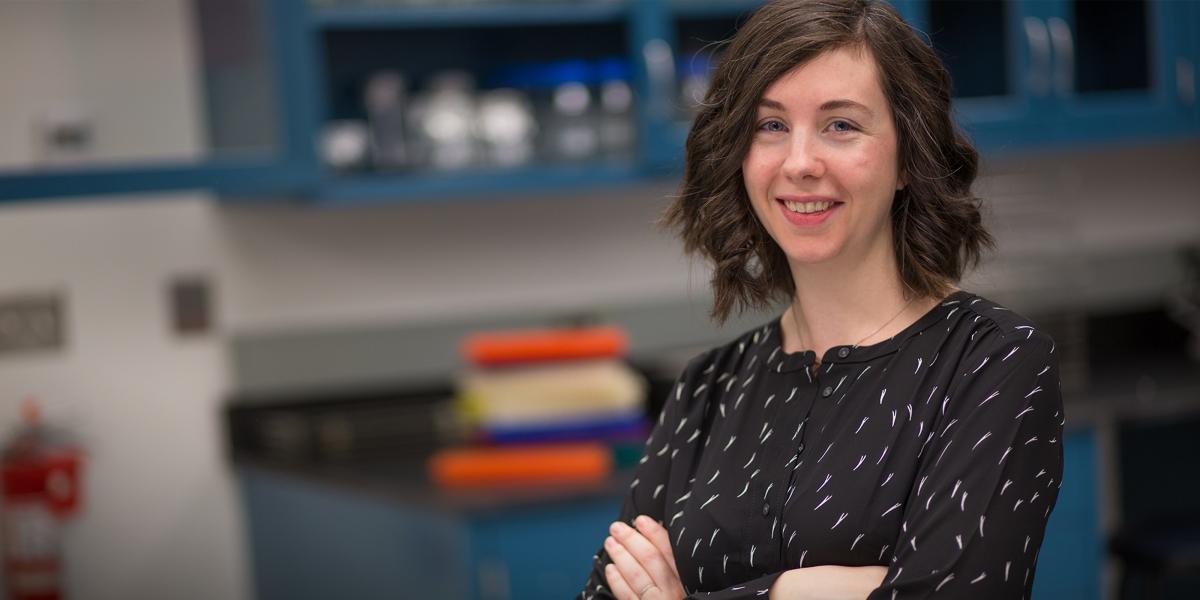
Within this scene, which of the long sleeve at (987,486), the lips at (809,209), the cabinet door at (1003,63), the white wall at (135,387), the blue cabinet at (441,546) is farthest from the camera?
the cabinet door at (1003,63)

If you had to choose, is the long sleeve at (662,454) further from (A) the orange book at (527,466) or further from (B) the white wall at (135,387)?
(B) the white wall at (135,387)

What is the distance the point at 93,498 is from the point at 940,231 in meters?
2.26

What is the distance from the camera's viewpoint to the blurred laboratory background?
276cm

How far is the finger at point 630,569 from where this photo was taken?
156 cm

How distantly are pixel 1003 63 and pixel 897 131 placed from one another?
2.16 meters

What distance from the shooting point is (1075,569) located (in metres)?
3.04

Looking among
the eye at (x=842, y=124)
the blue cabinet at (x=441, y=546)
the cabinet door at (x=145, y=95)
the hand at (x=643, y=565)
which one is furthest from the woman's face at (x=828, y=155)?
the cabinet door at (x=145, y=95)

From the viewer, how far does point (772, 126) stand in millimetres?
1464

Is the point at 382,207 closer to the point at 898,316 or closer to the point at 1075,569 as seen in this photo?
the point at 1075,569

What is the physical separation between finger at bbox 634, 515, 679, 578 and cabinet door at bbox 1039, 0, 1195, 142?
218 centimetres

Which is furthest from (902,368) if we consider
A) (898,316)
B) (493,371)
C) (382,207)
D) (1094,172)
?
(1094,172)

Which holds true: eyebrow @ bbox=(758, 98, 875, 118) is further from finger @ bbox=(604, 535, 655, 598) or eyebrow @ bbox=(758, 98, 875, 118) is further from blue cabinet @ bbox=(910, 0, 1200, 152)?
blue cabinet @ bbox=(910, 0, 1200, 152)

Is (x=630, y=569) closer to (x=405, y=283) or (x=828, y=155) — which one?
(x=828, y=155)

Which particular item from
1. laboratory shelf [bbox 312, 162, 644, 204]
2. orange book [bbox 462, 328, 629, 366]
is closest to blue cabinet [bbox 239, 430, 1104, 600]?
orange book [bbox 462, 328, 629, 366]
